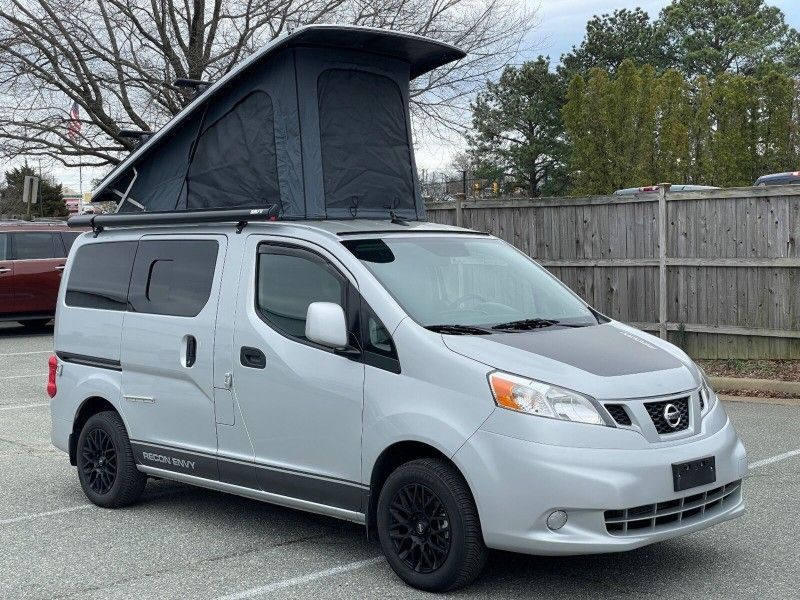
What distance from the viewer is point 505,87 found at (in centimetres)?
4881

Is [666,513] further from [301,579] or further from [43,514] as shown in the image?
[43,514]

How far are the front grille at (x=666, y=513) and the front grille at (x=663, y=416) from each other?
331 millimetres

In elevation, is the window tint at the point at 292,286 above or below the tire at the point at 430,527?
above

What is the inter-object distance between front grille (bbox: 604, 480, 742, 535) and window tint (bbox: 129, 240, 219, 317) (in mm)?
2886

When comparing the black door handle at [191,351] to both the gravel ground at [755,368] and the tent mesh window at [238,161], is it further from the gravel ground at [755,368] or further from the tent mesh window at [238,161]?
the gravel ground at [755,368]

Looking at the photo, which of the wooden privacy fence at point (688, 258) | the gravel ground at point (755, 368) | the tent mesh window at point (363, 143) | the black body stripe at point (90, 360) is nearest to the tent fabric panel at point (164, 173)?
the tent mesh window at point (363, 143)

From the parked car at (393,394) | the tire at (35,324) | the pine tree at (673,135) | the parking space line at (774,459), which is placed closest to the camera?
the parked car at (393,394)

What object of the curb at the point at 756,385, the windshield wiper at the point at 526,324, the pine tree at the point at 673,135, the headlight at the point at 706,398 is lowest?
the curb at the point at 756,385

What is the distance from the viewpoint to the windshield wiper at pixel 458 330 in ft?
18.0

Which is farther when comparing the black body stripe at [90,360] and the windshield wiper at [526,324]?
the black body stripe at [90,360]

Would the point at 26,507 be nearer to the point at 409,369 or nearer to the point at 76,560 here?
the point at 76,560

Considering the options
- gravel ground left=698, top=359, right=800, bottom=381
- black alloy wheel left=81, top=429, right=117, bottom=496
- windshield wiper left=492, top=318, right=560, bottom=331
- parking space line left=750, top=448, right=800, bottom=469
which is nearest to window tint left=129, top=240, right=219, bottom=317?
black alloy wheel left=81, top=429, right=117, bottom=496

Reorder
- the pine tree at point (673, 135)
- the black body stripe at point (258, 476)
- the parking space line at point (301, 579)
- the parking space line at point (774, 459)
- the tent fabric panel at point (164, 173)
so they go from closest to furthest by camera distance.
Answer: the parking space line at point (301, 579)
the black body stripe at point (258, 476)
the tent fabric panel at point (164, 173)
the parking space line at point (774, 459)
the pine tree at point (673, 135)

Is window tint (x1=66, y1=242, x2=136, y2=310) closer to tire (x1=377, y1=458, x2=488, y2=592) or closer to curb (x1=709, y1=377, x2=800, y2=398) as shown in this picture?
tire (x1=377, y1=458, x2=488, y2=592)
